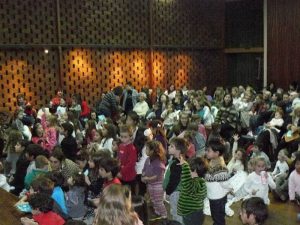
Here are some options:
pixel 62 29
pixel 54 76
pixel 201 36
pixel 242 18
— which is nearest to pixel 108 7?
pixel 62 29

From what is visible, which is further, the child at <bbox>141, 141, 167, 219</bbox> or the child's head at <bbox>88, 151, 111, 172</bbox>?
the child at <bbox>141, 141, 167, 219</bbox>

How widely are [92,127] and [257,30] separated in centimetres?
1268

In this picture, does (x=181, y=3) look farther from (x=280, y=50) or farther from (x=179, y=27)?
(x=280, y=50)

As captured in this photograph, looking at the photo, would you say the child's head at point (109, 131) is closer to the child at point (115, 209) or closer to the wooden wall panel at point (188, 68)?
the child at point (115, 209)

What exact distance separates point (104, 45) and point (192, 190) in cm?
1181

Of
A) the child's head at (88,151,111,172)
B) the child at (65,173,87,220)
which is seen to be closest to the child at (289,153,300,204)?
the child's head at (88,151,111,172)

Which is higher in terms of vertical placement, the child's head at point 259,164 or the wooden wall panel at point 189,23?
the wooden wall panel at point 189,23

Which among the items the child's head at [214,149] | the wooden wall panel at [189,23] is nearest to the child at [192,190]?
the child's head at [214,149]

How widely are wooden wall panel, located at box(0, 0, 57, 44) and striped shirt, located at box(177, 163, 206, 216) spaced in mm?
10576

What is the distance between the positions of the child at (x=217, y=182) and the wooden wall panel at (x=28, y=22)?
34.1 feet

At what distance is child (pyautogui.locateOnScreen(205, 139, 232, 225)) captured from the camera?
15.8 feet

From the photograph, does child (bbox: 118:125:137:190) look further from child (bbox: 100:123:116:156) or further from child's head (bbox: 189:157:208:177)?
child's head (bbox: 189:157:208:177)

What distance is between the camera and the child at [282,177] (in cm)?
698

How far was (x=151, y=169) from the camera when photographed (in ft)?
18.8
